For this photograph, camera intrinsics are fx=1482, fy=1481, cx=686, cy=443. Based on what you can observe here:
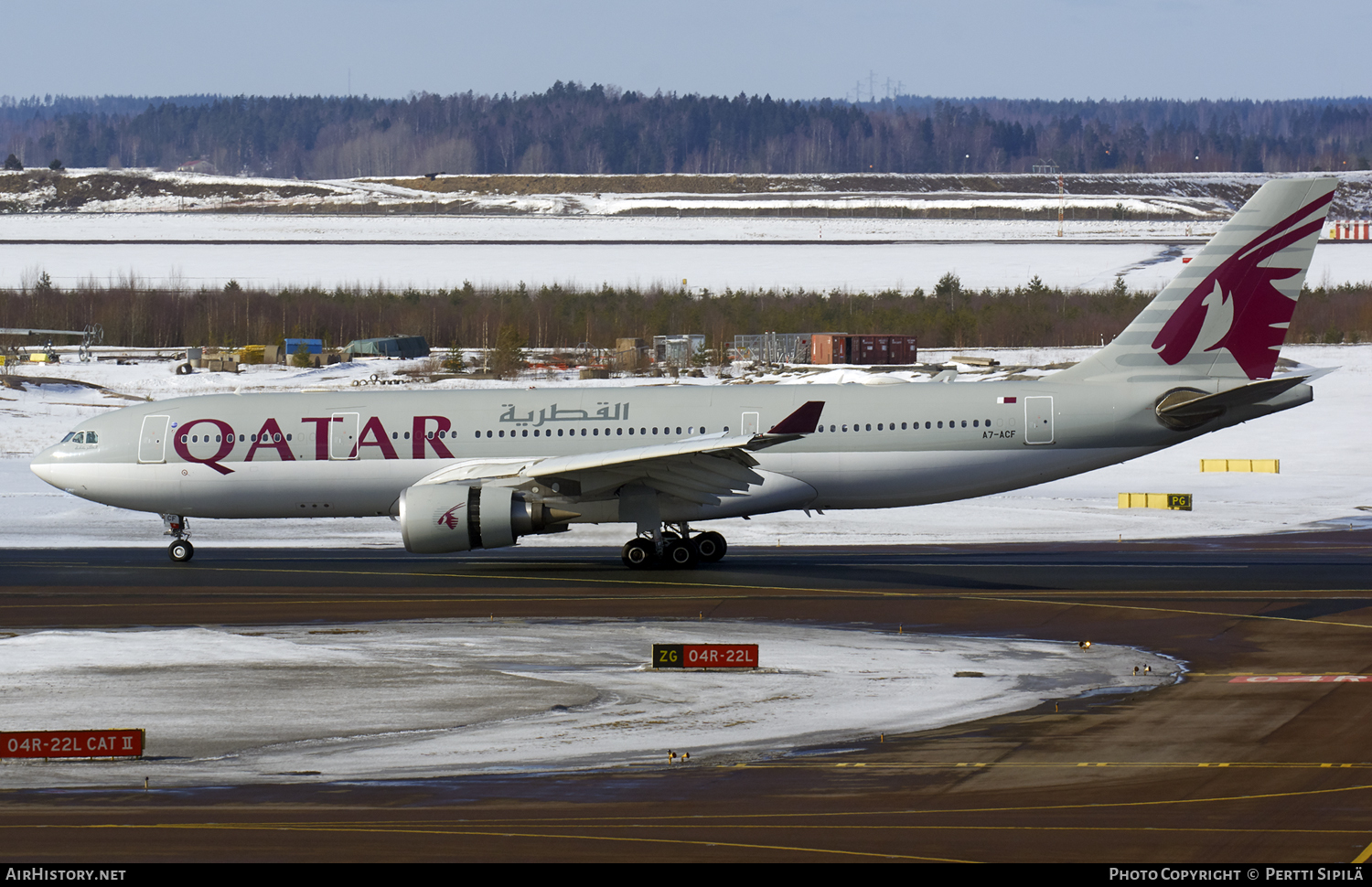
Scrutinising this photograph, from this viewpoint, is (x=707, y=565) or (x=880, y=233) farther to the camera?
(x=880, y=233)

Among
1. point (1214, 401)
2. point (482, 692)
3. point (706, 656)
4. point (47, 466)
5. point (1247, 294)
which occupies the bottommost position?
point (482, 692)

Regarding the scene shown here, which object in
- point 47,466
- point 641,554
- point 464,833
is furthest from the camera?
point 47,466

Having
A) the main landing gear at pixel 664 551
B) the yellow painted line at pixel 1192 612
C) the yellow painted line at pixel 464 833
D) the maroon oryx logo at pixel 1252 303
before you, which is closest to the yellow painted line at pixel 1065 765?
the yellow painted line at pixel 464 833

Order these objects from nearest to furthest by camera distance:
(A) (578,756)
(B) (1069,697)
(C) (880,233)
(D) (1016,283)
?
(A) (578,756) < (B) (1069,697) < (D) (1016,283) < (C) (880,233)

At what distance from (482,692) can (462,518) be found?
10.6 m

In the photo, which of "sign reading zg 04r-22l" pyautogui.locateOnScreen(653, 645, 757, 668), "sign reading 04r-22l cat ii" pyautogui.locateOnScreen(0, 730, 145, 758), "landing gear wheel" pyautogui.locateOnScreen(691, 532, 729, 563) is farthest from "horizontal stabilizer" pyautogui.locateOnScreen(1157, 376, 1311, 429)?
"sign reading 04r-22l cat ii" pyautogui.locateOnScreen(0, 730, 145, 758)

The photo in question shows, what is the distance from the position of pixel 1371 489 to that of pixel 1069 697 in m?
30.4

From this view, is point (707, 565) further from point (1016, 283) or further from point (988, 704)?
point (1016, 283)

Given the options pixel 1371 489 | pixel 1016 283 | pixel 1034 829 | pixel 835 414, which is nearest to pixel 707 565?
pixel 835 414

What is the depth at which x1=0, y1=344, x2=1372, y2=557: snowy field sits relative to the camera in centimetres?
3844

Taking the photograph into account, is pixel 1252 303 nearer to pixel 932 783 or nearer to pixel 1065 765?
pixel 1065 765

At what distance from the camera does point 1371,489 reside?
45375mm

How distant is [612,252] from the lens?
13075cm

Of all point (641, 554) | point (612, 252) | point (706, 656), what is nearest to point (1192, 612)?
point (706, 656)
